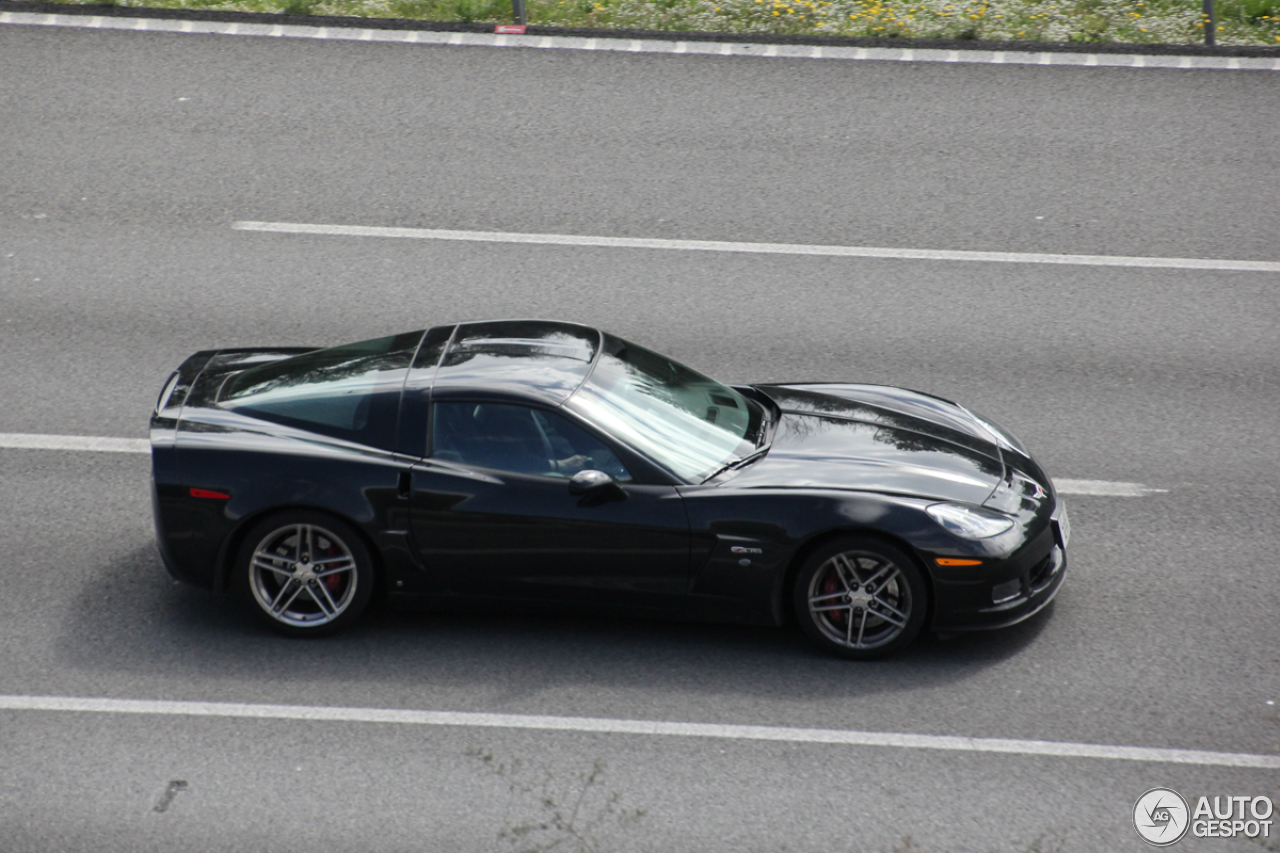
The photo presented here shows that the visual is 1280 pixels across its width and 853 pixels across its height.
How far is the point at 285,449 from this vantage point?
21.2ft

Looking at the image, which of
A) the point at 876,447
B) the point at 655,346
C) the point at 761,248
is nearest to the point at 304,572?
the point at 876,447

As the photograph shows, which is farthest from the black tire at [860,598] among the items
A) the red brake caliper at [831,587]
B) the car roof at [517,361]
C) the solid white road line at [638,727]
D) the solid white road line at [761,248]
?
the solid white road line at [761,248]

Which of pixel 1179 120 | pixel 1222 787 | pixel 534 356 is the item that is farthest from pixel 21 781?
pixel 1179 120

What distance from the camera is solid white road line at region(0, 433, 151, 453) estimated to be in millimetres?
8227

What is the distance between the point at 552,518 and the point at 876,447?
1764 mm

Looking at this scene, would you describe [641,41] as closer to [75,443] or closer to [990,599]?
[75,443]

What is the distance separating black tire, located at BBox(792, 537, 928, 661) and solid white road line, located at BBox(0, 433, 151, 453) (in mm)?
4267

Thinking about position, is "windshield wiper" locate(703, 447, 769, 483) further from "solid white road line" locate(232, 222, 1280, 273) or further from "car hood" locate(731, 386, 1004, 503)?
"solid white road line" locate(232, 222, 1280, 273)

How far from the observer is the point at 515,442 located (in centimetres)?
650

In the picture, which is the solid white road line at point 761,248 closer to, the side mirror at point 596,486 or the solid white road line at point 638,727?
the side mirror at point 596,486

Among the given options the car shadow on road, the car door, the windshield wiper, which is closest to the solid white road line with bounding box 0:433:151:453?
the car shadow on road

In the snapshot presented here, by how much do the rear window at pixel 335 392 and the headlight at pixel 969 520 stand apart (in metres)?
2.65

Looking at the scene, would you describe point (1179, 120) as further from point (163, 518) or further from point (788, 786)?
point (163, 518)

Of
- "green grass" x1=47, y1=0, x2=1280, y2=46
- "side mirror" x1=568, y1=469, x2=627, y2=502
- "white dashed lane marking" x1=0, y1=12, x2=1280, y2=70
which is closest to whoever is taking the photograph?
"side mirror" x1=568, y1=469, x2=627, y2=502
